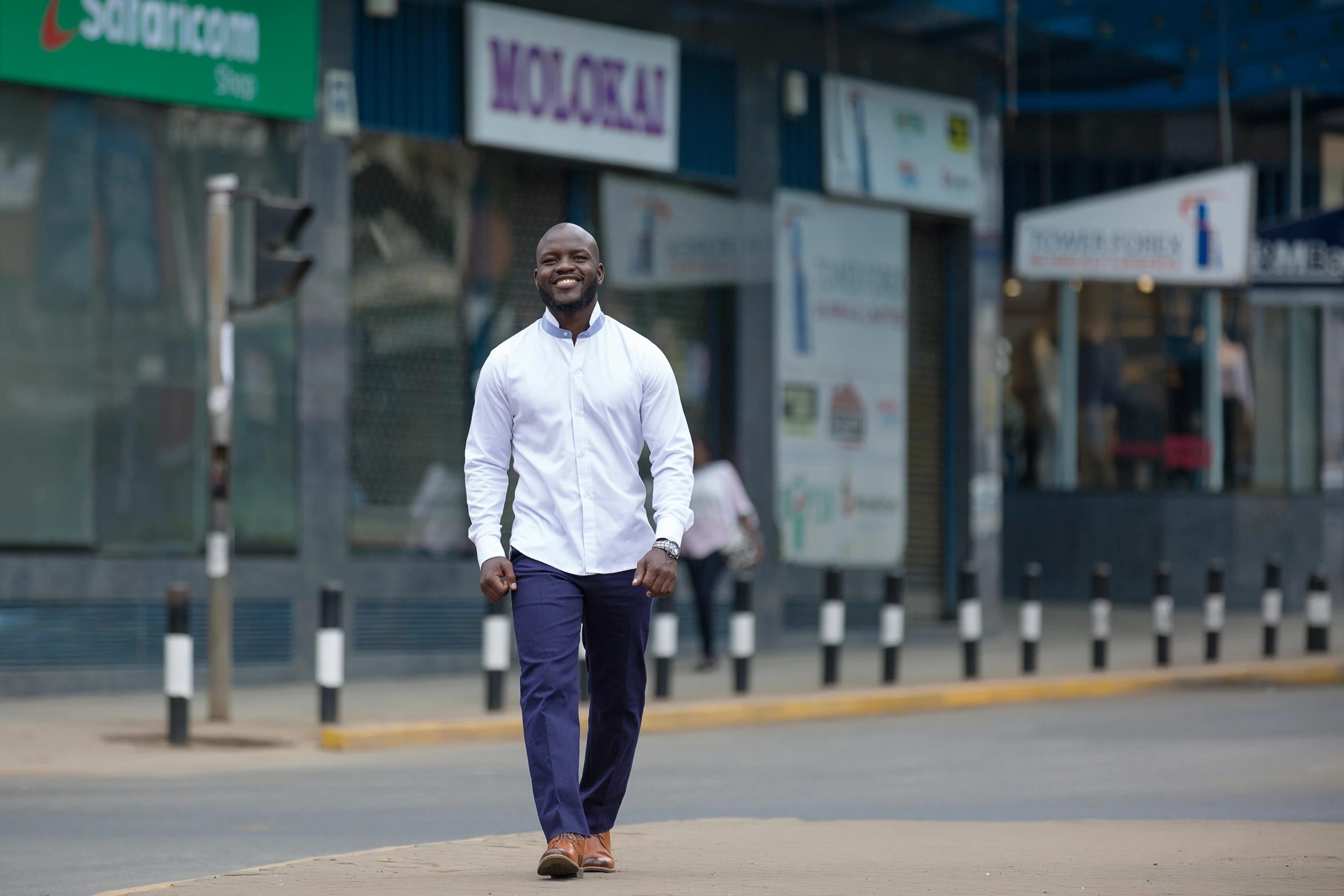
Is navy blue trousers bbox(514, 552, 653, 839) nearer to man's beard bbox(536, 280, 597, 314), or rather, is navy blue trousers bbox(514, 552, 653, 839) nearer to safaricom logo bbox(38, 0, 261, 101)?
man's beard bbox(536, 280, 597, 314)

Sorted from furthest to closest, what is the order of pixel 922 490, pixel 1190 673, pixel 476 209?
pixel 922 490
pixel 476 209
pixel 1190 673

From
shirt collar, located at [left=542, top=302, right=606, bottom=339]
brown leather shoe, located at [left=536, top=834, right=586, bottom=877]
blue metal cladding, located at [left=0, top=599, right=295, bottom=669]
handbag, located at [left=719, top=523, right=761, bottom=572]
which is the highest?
shirt collar, located at [left=542, top=302, right=606, bottom=339]

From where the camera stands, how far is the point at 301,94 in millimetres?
15094

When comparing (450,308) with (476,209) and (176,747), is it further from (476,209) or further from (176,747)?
(176,747)

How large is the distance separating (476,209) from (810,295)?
370 centimetres

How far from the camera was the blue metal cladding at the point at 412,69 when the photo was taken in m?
15.6

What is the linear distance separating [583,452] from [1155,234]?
13.9 m

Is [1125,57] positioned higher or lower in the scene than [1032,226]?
higher

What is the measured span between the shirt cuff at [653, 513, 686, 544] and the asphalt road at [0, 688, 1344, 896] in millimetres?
2010

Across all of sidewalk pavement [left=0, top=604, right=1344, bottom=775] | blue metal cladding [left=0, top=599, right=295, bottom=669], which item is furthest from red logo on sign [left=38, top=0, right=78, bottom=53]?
sidewalk pavement [left=0, top=604, right=1344, bottom=775]

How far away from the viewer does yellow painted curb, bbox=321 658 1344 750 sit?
11.5 m

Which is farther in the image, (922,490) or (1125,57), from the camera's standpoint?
(1125,57)

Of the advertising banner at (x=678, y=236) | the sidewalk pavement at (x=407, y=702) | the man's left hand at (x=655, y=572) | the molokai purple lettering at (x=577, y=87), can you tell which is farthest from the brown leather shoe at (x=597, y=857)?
the advertising banner at (x=678, y=236)

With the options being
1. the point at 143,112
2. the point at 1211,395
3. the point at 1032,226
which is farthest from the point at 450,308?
the point at 1211,395
